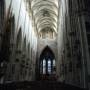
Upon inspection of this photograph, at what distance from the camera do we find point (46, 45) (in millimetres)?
33625

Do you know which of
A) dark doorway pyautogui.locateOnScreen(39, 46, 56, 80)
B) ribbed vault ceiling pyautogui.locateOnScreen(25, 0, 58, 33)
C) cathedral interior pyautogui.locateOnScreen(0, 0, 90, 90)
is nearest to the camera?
cathedral interior pyautogui.locateOnScreen(0, 0, 90, 90)

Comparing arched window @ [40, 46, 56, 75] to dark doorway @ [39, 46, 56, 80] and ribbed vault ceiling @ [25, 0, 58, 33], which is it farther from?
ribbed vault ceiling @ [25, 0, 58, 33]

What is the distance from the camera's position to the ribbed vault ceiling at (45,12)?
27281 millimetres

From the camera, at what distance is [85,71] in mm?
7262

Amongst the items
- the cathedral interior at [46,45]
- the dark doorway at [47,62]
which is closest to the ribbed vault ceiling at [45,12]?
the cathedral interior at [46,45]

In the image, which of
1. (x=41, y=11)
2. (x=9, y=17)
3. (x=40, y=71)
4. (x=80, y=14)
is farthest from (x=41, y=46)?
(x=80, y=14)

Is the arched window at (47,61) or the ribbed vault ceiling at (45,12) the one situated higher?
the ribbed vault ceiling at (45,12)

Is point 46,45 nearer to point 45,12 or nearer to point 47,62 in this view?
point 47,62

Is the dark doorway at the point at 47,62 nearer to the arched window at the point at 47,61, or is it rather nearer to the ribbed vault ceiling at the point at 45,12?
the arched window at the point at 47,61

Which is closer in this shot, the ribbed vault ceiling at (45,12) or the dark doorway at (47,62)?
the ribbed vault ceiling at (45,12)

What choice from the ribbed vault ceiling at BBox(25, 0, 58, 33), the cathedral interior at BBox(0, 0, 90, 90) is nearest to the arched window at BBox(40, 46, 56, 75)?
the cathedral interior at BBox(0, 0, 90, 90)

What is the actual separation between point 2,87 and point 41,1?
2194cm

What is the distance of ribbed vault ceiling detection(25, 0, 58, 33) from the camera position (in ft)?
89.5

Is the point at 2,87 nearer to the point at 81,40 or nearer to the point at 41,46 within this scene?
the point at 81,40
